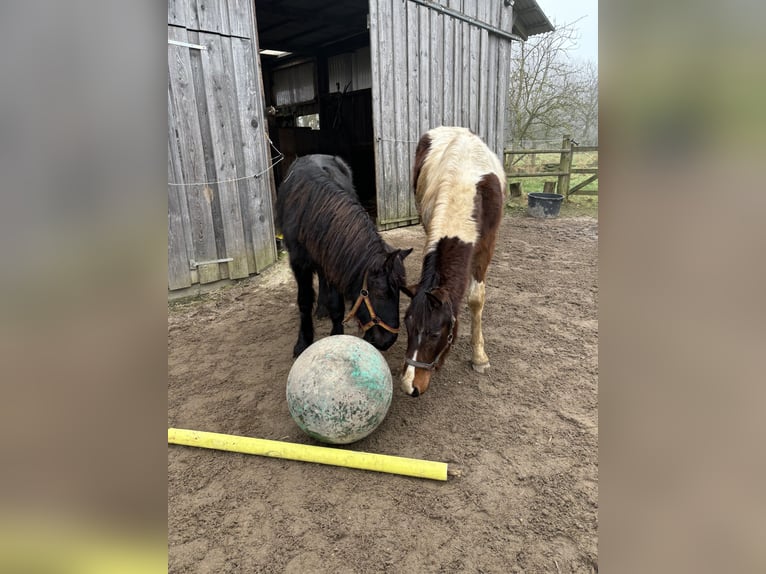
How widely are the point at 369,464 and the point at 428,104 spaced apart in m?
7.20

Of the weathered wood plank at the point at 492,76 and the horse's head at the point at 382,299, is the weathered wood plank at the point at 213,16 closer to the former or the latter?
the horse's head at the point at 382,299

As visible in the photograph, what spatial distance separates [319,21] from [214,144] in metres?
6.38

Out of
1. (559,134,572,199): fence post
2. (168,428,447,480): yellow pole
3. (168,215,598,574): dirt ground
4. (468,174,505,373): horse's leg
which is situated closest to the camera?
(168,215,598,574): dirt ground

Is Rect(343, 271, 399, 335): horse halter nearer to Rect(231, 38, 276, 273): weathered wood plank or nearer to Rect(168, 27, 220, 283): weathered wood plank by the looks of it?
Rect(168, 27, 220, 283): weathered wood plank

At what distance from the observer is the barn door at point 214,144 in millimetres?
4605

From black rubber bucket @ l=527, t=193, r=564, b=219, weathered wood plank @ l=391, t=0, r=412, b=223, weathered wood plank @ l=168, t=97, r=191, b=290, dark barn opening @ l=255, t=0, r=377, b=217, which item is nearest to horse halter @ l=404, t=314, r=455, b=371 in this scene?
weathered wood plank @ l=168, t=97, r=191, b=290

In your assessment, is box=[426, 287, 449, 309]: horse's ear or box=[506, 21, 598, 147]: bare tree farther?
box=[506, 21, 598, 147]: bare tree

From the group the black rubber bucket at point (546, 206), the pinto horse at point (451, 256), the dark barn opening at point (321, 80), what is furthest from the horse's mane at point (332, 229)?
the black rubber bucket at point (546, 206)

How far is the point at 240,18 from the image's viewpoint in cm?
495

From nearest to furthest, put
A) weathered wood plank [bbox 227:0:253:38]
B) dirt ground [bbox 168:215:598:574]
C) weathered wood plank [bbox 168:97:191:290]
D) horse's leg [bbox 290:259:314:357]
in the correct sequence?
dirt ground [bbox 168:215:598:574] < horse's leg [bbox 290:259:314:357] < weathered wood plank [bbox 168:97:191:290] < weathered wood plank [bbox 227:0:253:38]

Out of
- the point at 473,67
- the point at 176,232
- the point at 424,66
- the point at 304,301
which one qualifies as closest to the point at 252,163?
the point at 176,232

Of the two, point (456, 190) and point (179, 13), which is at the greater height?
point (179, 13)

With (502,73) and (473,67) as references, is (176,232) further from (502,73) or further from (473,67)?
(502,73)

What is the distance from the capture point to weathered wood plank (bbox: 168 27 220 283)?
4.53 m
